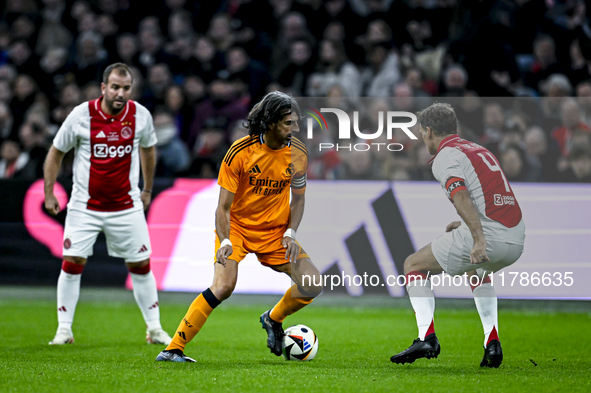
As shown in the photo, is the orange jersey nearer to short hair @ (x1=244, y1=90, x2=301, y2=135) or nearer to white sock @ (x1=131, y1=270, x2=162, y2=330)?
short hair @ (x1=244, y1=90, x2=301, y2=135)

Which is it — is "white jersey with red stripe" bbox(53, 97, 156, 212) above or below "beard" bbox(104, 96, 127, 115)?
below

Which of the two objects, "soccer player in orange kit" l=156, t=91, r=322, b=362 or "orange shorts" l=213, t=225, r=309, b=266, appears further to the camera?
"orange shorts" l=213, t=225, r=309, b=266

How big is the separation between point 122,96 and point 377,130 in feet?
7.19

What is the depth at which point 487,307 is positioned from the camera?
16.7 feet

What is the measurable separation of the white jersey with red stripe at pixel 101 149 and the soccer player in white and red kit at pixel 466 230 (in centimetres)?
263

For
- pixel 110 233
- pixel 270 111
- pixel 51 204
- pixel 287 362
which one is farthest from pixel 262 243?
pixel 51 204

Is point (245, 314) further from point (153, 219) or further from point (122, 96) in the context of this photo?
point (122, 96)

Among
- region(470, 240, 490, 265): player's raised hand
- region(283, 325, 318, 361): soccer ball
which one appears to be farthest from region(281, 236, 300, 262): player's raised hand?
region(470, 240, 490, 265): player's raised hand

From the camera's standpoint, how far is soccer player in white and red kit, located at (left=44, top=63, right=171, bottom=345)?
239 inches

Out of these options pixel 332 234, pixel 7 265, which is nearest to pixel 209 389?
pixel 332 234

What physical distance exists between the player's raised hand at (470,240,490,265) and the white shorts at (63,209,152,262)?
294 centimetres

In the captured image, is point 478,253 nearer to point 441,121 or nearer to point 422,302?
point 422,302

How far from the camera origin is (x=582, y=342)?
6.17 metres

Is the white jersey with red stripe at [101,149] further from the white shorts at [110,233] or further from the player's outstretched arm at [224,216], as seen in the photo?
the player's outstretched arm at [224,216]
